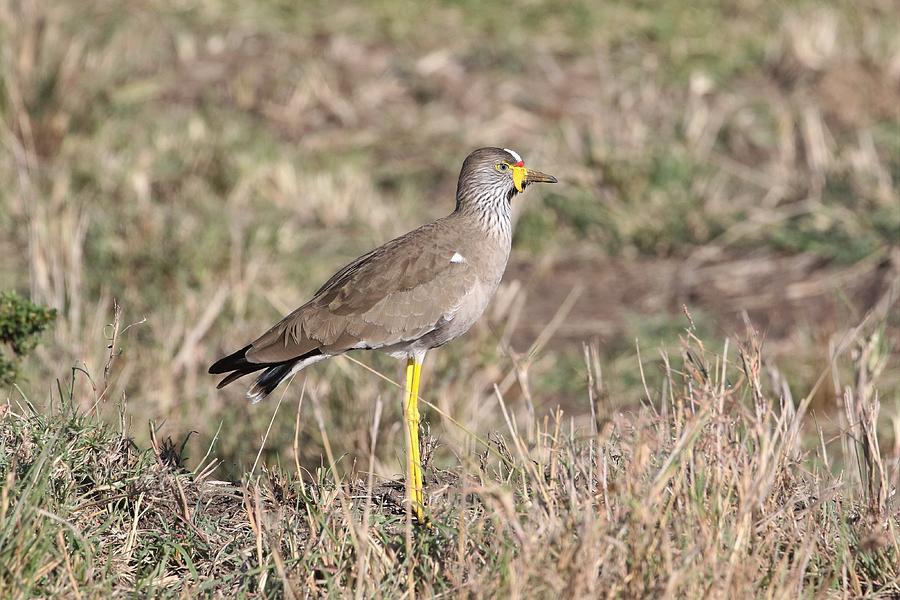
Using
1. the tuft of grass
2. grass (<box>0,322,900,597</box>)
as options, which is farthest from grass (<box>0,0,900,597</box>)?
the tuft of grass

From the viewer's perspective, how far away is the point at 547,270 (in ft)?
29.7

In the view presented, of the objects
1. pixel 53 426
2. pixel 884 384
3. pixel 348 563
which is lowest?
pixel 884 384

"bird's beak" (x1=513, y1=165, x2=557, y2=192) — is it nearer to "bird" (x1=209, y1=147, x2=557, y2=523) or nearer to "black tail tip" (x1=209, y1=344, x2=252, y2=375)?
"bird" (x1=209, y1=147, x2=557, y2=523)

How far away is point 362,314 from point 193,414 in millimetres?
2128

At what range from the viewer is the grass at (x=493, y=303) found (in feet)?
12.7

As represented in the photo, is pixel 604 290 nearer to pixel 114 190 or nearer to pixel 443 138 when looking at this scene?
pixel 443 138

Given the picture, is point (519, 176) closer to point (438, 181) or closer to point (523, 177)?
point (523, 177)

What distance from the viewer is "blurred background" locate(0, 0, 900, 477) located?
7176 mm

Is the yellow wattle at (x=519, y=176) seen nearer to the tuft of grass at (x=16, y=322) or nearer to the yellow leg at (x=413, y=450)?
the yellow leg at (x=413, y=450)

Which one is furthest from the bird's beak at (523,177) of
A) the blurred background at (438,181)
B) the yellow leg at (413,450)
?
the yellow leg at (413,450)

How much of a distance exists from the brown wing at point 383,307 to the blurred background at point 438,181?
2.79ft

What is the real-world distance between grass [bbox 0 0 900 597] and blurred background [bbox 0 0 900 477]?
29 mm

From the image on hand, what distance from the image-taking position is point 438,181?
10.2 meters

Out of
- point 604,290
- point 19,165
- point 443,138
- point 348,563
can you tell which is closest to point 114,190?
point 19,165
